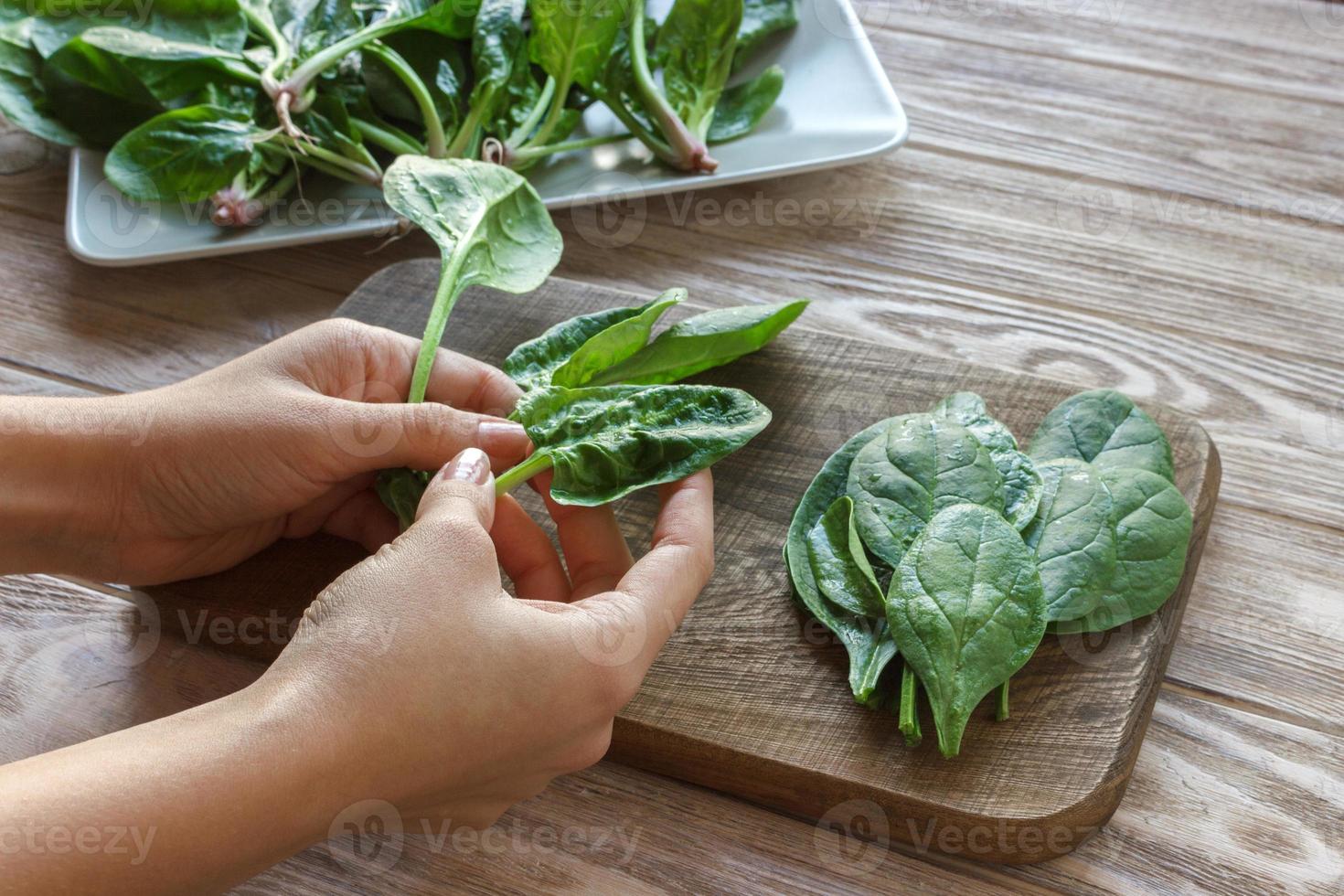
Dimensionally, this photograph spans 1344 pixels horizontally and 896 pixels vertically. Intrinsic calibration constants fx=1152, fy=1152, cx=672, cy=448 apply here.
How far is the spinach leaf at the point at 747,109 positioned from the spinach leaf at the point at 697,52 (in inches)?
0.5

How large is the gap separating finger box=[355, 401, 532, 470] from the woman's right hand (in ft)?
0.19

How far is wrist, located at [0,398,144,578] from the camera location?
695 millimetres

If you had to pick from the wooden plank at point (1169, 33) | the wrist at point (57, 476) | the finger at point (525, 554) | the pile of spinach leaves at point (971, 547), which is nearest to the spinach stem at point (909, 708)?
the pile of spinach leaves at point (971, 547)

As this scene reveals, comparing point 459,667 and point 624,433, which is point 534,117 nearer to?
point 624,433

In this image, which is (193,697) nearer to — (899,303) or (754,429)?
(754,429)

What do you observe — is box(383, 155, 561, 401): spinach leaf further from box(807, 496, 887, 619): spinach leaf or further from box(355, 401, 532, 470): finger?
box(807, 496, 887, 619): spinach leaf

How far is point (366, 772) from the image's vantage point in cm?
54

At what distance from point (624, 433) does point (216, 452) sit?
25cm

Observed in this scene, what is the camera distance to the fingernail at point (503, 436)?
2.34ft

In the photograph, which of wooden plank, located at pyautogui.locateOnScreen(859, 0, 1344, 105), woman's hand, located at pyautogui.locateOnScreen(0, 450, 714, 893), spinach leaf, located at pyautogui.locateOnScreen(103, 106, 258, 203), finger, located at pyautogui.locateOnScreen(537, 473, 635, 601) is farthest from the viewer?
wooden plank, located at pyautogui.locateOnScreen(859, 0, 1344, 105)

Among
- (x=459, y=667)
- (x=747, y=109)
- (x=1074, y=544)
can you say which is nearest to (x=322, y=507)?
(x=459, y=667)

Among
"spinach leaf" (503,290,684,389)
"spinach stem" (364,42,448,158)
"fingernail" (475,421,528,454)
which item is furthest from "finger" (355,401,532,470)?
"spinach stem" (364,42,448,158)

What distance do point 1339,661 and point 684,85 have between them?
0.74 m

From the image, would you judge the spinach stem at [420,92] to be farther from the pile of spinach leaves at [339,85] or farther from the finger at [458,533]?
the finger at [458,533]
